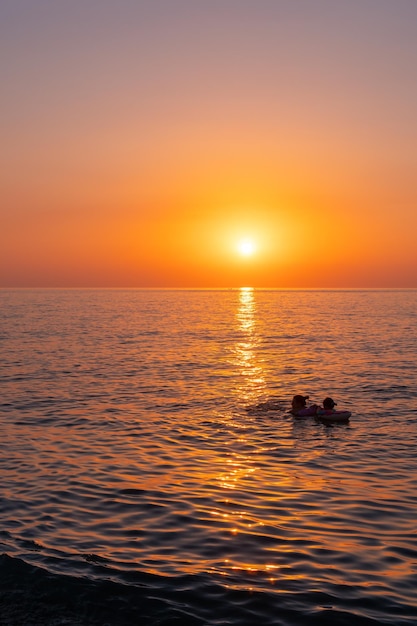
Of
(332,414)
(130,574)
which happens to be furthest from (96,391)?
(130,574)

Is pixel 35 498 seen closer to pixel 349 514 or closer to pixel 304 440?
pixel 349 514

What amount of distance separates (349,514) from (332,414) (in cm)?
1183

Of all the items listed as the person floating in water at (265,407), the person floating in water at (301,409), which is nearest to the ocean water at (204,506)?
the person floating in water at (265,407)

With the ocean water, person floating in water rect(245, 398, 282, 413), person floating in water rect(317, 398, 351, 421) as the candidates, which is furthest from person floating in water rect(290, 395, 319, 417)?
person floating in water rect(245, 398, 282, 413)

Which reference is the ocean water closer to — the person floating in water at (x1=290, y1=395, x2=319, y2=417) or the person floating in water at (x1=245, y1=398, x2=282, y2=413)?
the person floating in water at (x1=245, y1=398, x2=282, y2=413)

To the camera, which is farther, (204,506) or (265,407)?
(265,407)

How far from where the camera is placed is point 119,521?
15516 mm

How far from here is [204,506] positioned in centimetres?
1664

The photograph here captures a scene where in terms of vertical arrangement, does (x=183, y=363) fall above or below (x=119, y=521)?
above

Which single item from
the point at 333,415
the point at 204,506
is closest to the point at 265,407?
the point at 333,415

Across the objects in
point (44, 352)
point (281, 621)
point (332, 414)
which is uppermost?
point (44, 352)

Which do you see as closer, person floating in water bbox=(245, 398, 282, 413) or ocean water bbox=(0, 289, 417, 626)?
ocean water bbox=(0, 289, 417, 626)

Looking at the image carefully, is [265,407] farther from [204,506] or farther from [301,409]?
[204,506]

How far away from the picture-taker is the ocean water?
11.3 meters
